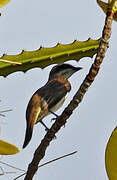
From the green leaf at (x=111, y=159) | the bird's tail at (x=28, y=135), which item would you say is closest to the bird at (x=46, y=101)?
the bird's tail at (x=28, y=135)

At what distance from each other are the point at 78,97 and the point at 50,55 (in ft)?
1.04

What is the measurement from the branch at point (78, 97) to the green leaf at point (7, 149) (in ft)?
0.26

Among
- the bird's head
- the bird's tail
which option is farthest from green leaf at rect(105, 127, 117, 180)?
the bird's head

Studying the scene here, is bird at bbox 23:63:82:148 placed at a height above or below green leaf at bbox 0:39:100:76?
below

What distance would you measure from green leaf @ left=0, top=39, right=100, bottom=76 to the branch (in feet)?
0.86

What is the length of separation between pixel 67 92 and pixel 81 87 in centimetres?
36

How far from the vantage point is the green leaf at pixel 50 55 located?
1298 mm

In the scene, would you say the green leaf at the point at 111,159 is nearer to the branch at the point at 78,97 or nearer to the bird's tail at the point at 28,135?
the branch at the point at 78,97

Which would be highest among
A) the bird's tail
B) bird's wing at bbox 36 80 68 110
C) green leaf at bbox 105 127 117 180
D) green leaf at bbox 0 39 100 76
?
green leaf at bbox 0 39 100 76

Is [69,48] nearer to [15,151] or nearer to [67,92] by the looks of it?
[67,92]

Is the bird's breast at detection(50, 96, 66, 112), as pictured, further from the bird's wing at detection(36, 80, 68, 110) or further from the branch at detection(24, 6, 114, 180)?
the branch at detection(24, 6, 114, 180)

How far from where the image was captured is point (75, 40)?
1333 mm

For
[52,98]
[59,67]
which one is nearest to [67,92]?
[52,98]

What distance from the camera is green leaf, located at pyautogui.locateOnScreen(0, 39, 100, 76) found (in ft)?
4.26
